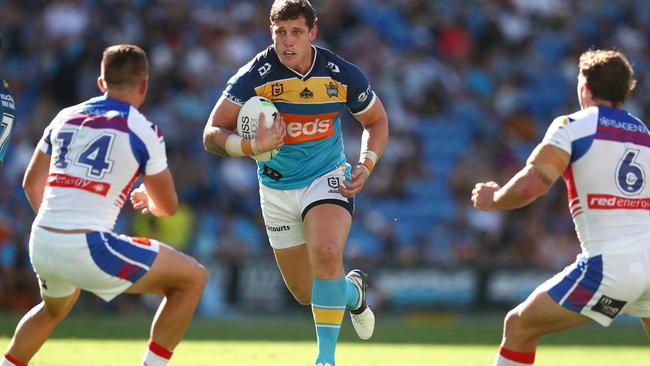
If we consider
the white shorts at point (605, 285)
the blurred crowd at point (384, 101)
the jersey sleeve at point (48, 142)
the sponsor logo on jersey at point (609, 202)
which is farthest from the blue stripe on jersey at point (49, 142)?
the blurred crowd at point (384, 101)

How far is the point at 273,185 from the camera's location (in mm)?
8352

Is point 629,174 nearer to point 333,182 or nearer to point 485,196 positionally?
point 485,196

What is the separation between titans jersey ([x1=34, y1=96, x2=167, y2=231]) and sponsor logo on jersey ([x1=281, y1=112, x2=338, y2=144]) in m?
1.99

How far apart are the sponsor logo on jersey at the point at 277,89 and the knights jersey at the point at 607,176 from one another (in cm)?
256

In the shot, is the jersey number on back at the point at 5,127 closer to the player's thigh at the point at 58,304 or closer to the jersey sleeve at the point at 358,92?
the player's thigh at the point at 58,304

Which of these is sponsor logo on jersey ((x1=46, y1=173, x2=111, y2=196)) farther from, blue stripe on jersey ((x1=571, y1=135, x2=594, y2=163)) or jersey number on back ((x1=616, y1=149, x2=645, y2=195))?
jersey number on back ((x1=616, y1=149, x2=645, y2=195))

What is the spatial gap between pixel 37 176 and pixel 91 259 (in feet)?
2.31

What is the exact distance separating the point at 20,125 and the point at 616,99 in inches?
485

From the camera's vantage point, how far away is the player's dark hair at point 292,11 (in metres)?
7.92

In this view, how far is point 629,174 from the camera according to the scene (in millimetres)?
6215

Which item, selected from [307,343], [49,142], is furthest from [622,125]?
[307,343]

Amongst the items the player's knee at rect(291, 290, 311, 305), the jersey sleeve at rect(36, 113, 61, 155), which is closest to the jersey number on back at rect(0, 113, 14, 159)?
the jersey sleeve at rect(36, 113, 61, 155)

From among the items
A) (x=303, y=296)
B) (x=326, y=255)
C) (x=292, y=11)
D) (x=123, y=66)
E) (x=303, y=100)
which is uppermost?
(x=292, y=11)

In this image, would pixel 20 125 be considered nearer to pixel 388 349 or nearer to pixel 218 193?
pixel 218 193
